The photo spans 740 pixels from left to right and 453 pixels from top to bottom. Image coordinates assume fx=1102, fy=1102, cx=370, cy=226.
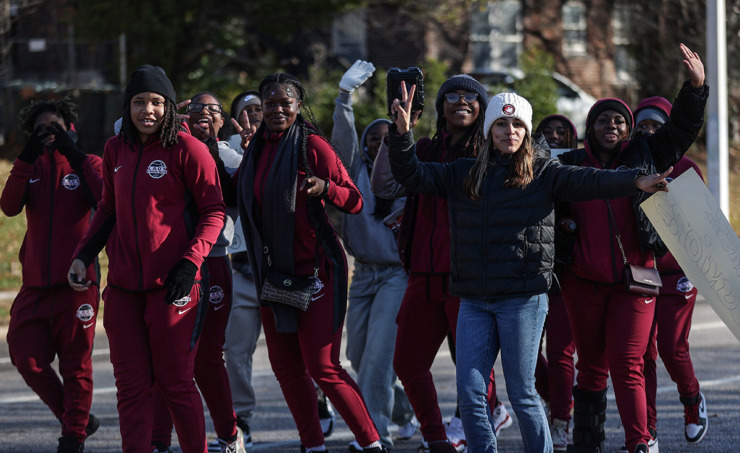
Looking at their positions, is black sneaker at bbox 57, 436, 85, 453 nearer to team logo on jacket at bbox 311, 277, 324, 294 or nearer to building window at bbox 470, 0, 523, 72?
team logo on jacket at bbox 311, 277, 324, 294

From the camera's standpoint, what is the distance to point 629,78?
83.9 ft

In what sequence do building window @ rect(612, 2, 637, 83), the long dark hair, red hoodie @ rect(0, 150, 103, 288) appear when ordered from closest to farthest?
the long dark hair → red hoodie @ rect(0, 150, 103, 288) → building window @ rect(612, 2, 637, 83)

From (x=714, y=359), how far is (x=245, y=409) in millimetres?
4783

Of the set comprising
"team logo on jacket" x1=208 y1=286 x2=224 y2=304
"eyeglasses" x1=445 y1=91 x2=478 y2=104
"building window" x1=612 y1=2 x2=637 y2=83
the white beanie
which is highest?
"building window" x1=612 y1=2 x2=637 y2=83

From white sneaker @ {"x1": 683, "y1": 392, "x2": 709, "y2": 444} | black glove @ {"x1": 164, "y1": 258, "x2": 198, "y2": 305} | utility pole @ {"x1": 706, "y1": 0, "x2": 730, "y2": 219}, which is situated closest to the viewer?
black glove @ {"x1": 164, "y1": 258, "x2": 198, "y2": 305}

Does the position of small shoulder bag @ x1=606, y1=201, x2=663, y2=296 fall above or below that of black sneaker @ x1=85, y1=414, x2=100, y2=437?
above

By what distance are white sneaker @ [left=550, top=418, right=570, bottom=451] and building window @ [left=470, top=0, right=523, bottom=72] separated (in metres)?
19.7

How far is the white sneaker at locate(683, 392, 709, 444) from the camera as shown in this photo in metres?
6.77

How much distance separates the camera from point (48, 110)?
22.5ft

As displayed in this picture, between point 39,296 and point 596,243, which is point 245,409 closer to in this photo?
point 39,296

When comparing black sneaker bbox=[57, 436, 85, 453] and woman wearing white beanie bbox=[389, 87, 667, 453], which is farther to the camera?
black sneaker bbox=[57, 436, 85, 453]

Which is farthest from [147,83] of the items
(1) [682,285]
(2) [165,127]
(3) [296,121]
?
(1) [682,285]

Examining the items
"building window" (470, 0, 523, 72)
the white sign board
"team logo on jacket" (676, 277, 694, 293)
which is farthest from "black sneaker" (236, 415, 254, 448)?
"building window" (470, 0, 523, 72)

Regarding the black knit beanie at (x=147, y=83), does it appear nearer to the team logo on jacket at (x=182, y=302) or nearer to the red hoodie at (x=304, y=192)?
the red hoodie at (x=304, y=192)
